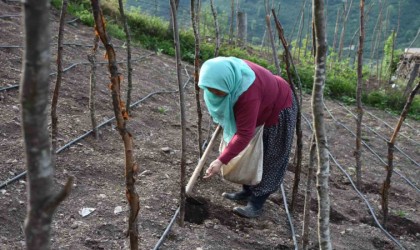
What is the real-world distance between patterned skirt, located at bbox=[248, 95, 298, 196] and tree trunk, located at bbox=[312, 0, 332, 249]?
1.36 meters

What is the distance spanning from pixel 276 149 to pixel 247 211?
0.44m

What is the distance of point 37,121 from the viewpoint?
665 millimetres

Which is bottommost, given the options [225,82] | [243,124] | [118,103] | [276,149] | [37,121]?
[276,149]

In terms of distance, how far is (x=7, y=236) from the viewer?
2105 millimetres

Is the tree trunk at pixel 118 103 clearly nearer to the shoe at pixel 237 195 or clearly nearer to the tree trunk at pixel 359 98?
the shoe at pixel 237 195

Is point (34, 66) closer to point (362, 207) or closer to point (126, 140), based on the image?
point (126, 140)

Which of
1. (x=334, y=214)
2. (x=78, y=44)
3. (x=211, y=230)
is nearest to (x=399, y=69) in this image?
(x=78, y=44)

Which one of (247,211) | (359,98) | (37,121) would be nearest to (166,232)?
(247,211)

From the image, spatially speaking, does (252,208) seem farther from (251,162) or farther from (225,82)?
(225,82)

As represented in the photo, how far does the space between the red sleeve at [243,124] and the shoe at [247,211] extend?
0.53 meters

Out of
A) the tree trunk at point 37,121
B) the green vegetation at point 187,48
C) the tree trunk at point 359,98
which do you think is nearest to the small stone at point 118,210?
the tree trunk at point 37,121

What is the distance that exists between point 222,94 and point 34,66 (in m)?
1.84

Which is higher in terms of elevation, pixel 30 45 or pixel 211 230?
pixel 30 45

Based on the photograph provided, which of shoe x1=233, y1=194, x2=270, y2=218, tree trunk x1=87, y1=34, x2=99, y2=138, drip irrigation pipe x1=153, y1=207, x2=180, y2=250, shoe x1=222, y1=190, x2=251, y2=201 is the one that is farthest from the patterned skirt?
tree trunk x1=87, y1=34, x2=99, y2=138
